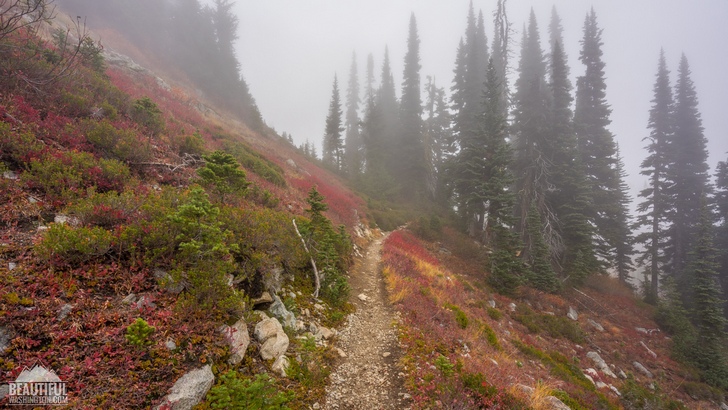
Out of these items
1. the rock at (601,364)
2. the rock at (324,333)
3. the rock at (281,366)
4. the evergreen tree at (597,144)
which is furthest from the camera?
the evergreen tree at (597,144)

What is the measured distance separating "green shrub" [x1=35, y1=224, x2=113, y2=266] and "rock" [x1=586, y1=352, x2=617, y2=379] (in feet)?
56.3

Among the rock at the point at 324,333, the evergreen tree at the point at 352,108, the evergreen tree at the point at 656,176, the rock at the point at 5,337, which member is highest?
the evergreen tree at the point at 352,108

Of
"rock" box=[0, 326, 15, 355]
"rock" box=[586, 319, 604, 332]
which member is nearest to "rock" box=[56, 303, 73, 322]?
"rock" box=[0, 326, 15, 355]

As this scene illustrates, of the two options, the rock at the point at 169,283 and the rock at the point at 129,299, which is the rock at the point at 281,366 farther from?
the rock at the point at 129,299

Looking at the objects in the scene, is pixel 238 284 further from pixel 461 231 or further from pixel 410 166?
pixel 410 166

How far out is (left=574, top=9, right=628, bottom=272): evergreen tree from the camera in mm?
22953

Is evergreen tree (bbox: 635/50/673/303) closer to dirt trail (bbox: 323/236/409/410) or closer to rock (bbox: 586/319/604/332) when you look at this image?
rock (bbox: 586/319/604/332)

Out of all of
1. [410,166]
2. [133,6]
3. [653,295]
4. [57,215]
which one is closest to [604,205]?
[653,295]

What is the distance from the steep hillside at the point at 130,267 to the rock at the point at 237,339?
24 mm

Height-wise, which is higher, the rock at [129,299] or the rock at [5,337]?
the rock at [129,299]

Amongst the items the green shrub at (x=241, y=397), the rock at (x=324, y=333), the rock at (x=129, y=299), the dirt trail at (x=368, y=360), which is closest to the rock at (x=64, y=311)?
the rock at (x=129, y=299)

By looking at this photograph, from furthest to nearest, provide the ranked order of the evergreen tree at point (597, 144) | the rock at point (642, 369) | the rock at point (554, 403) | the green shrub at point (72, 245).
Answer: the evergreen tree at point (597, 144), the rock at point (642, 369), the rock at point (554, 403), the green shrub at point (72, 245)

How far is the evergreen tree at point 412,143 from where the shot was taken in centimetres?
3353

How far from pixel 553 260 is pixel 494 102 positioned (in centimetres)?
1297
